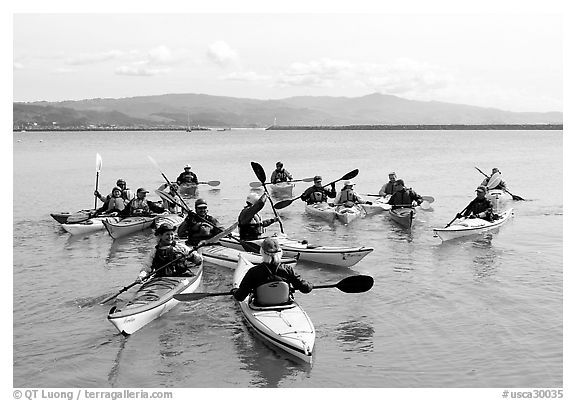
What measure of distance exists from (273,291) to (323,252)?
177 inches

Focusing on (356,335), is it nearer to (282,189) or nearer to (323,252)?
(323,252)

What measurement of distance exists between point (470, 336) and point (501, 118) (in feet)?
555

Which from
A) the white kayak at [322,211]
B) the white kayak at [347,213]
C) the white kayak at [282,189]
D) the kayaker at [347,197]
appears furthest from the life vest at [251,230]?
the white kayak at [282,189]

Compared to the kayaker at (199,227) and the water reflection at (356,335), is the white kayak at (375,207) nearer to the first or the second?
the kayaker at (199,227)

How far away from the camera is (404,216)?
1925 cm

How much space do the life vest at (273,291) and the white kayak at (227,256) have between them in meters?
3.55

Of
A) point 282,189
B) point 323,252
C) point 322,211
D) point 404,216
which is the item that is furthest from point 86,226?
point 404,216

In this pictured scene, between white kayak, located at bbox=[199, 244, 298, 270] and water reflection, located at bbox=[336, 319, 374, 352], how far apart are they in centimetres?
279

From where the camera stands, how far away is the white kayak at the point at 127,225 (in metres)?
17.8

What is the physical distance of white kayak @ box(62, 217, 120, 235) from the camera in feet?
61.5

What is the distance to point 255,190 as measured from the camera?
29.8 m
